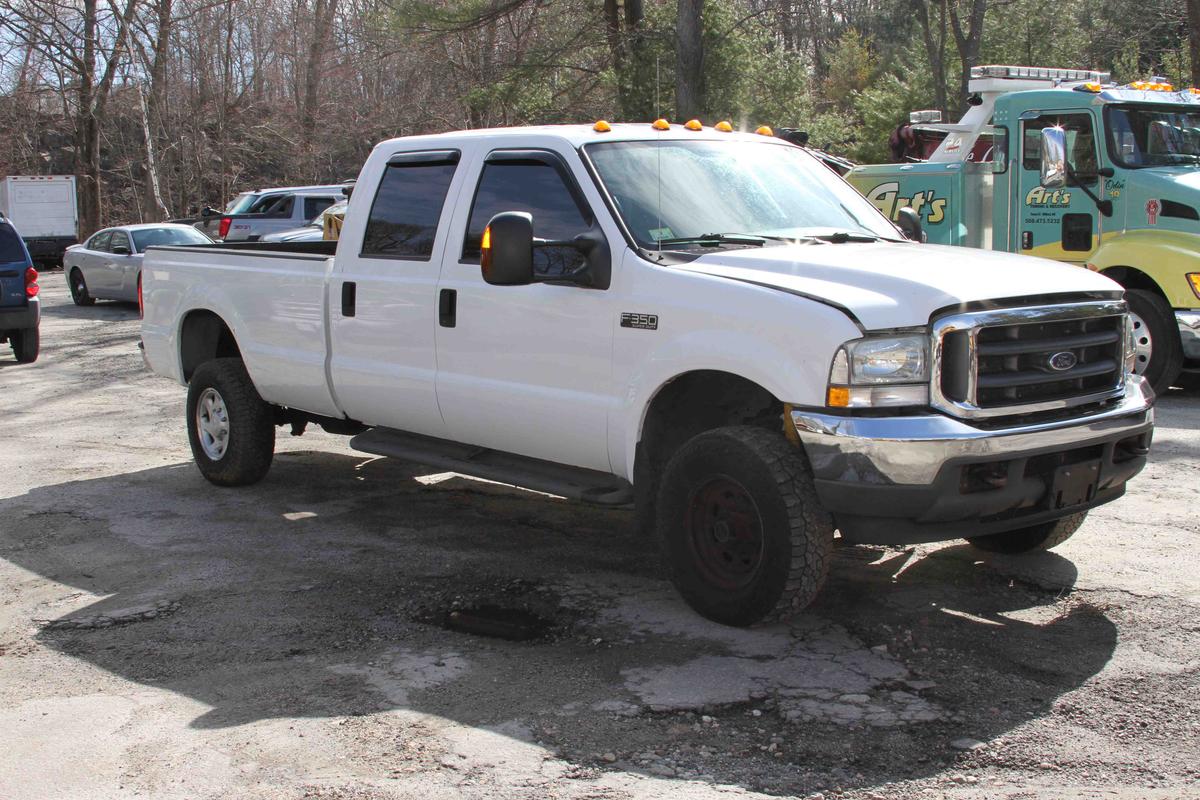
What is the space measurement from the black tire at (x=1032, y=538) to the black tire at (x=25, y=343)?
1230cm

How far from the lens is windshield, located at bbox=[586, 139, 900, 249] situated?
5527mm

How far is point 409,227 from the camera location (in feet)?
21.3

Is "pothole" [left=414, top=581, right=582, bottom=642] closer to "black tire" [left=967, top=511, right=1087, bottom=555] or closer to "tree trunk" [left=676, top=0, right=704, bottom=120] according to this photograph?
"black tire" [left=967, top=511, right=1087, bottom=555]

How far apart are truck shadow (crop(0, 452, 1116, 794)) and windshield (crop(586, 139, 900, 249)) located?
1.58 m

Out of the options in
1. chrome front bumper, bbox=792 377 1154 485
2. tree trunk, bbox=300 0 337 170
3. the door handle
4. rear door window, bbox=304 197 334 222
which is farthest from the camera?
tree trunk, bbox=300 0 337 170

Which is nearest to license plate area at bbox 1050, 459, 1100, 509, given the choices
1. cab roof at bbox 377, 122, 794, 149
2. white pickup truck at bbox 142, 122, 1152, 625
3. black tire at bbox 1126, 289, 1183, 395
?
white pickup truck at bbox 142, 122, 1152, 625

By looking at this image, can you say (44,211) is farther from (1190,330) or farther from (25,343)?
(1190,330)

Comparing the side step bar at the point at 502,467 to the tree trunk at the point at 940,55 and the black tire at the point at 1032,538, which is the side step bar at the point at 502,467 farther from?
the tree trunk at the point at 940,55

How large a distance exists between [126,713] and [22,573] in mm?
2174

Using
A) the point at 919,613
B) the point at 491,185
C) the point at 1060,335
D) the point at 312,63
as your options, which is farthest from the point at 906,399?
the point at 312,63

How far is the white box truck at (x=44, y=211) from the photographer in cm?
3659

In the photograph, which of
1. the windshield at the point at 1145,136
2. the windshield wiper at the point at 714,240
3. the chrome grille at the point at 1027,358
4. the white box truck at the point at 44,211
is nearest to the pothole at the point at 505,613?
the windshield wiper at the point at 714,240

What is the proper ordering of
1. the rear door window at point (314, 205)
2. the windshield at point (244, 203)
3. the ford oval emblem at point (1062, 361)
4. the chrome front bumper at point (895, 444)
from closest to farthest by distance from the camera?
1. the chrome front bumper at point (895, 444)
2. the ford oval emblem at point (1062, 361)
3. the rear door window at point (314, 205)
4. the windshield at point (244, 203)

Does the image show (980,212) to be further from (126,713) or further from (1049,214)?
(126,713)
